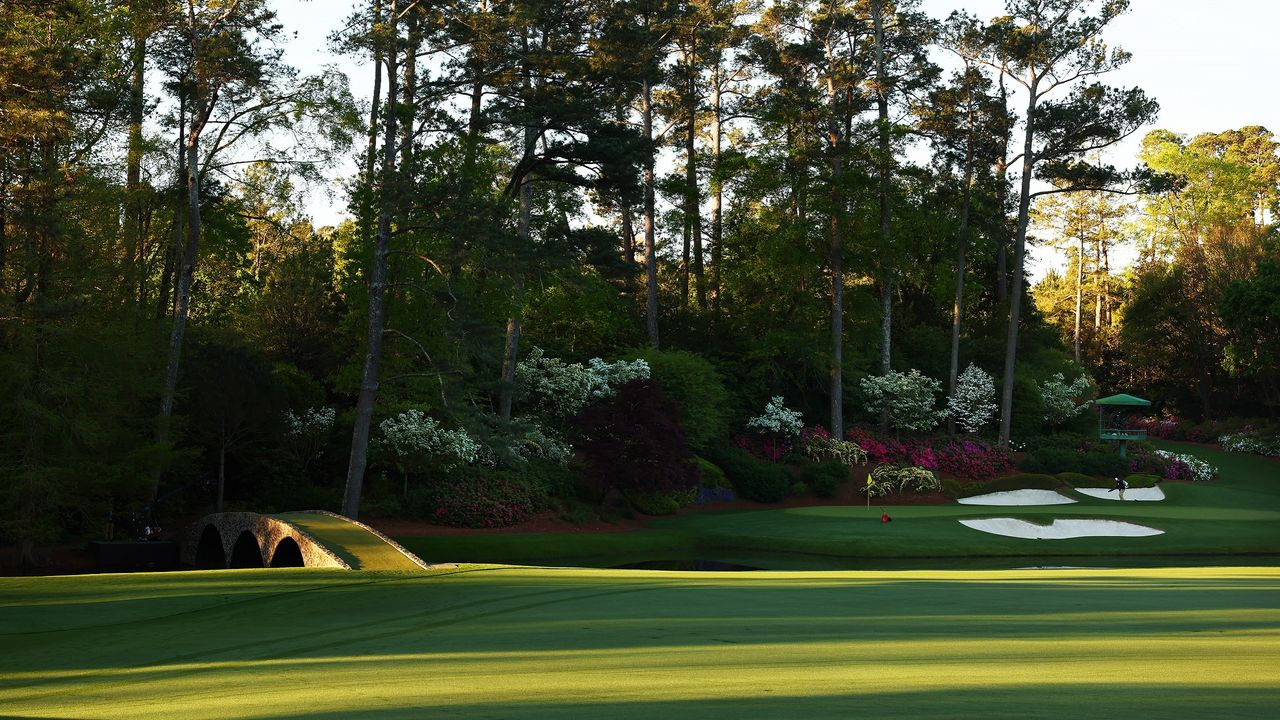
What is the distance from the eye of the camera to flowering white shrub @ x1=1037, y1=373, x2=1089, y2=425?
1687 inches

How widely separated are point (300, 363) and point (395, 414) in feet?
20.7

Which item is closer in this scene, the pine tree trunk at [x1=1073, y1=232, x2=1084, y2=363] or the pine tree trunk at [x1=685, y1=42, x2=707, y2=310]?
the pine tree trunk at [x1=685, y1=42, x2=707, y2=310]

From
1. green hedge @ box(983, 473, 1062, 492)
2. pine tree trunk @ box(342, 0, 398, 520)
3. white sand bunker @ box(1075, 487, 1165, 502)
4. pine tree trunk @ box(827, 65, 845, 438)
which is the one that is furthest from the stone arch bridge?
white sand bunker @ box(1075, 487, 1165, 502)

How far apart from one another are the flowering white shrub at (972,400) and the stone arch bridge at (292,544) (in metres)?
28.8

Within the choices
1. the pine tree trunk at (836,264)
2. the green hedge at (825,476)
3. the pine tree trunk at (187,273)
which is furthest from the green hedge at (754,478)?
the pine tree trunk at (187,273)

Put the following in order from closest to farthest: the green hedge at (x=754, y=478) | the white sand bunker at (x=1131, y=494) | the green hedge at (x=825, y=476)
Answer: the white sand bunker at (x=1131, y=494) < the green hedge at (x=754, y=478) < the green hedge at (x=825, y=476)

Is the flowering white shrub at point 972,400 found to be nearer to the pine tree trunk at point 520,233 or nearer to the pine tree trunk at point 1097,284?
the pine tree trunk at point 520,233

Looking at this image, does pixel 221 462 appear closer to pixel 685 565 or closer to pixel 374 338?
pixel 374 338

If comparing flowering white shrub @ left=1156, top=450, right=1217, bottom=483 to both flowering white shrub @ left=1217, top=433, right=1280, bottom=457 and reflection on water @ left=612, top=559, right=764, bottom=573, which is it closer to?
flowering white shrub @ left=1217, top=433, right=1280, bottom=457

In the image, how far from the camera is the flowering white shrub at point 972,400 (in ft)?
132

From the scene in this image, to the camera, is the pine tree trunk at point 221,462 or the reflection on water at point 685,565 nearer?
the reflection on water at point 685,565

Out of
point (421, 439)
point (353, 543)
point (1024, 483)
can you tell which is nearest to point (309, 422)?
point (421, 439)

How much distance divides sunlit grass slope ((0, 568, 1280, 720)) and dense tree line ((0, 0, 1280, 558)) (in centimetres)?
997

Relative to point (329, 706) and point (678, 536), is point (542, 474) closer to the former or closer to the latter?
point (678, 536)
